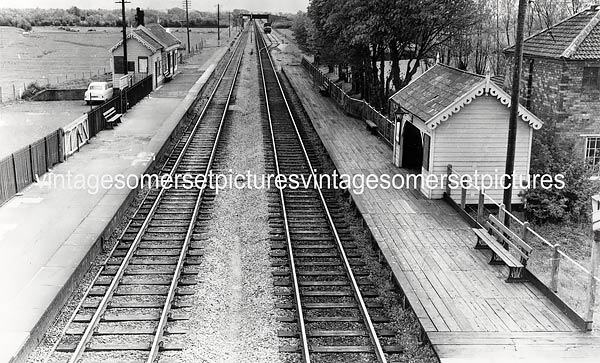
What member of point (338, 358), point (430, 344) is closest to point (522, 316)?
point (430, 344)

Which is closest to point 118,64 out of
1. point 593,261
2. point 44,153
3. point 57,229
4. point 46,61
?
point 44,153

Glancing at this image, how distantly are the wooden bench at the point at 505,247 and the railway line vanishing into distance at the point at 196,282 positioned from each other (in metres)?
2.59

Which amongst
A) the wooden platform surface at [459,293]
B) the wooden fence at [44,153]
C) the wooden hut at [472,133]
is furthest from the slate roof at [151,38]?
the wooden hut at [472,133]

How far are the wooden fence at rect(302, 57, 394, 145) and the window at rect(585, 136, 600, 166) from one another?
279 inches

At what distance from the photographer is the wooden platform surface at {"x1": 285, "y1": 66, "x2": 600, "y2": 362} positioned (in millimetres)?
10289

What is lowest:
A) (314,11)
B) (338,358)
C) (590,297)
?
(338,358)

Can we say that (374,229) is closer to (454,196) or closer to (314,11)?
(454,196)

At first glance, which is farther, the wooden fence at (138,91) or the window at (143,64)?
the window at (143,64)

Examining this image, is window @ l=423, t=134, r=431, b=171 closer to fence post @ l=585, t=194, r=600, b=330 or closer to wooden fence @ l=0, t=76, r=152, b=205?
fence post @ l=585, t=194, r=600, b=330

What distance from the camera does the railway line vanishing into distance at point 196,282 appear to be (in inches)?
410

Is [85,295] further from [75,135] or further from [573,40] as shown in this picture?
[573,40]

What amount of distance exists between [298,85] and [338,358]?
134ft

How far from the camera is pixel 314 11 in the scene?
40.7 m

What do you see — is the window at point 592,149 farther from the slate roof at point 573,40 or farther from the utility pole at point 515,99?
the utility pole at point 515,99
